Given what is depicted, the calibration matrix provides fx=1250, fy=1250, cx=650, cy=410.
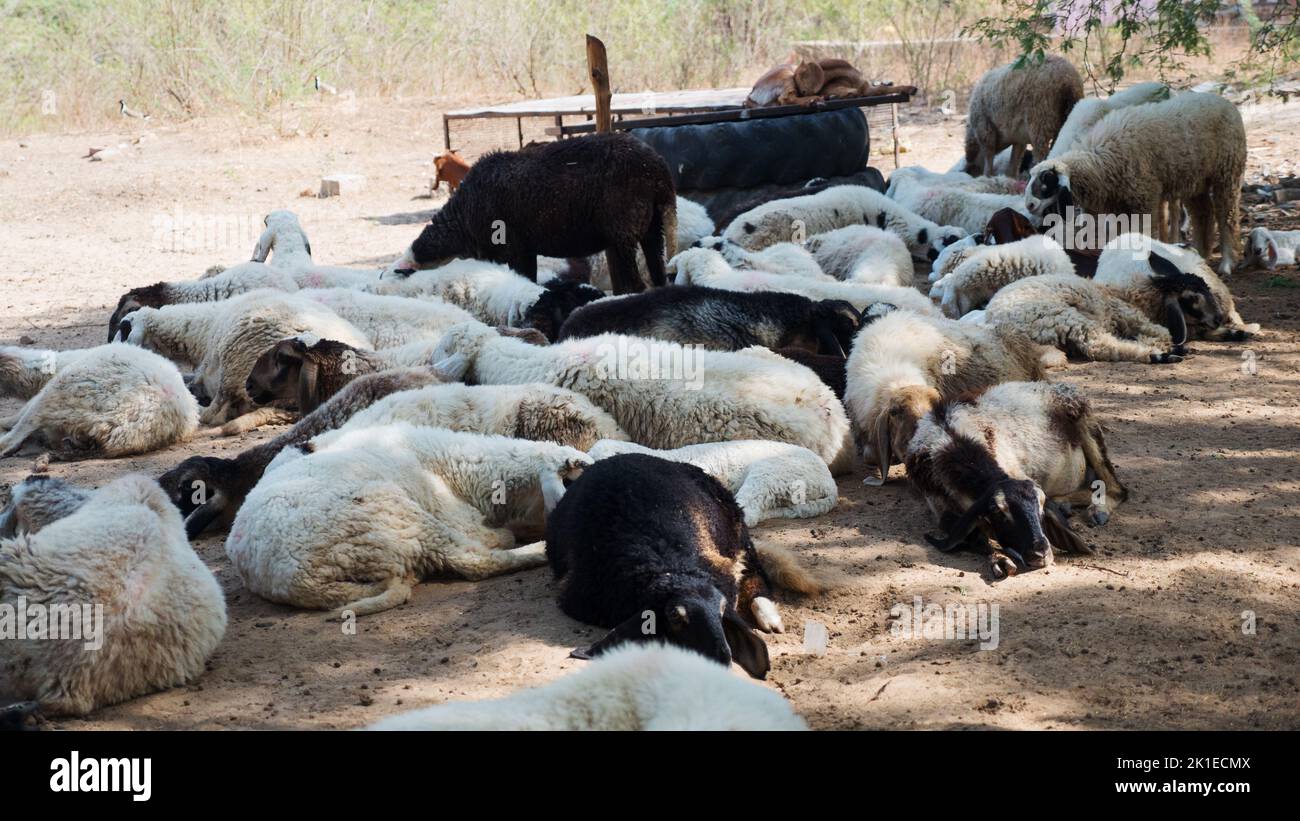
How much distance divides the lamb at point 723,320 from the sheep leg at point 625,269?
1.84 meters

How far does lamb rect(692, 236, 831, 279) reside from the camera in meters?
8.88

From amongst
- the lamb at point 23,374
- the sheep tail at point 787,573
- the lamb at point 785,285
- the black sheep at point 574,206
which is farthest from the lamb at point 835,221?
the sheep tail at point 787,573

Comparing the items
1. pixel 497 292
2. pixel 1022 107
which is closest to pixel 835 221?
pixel 497 292

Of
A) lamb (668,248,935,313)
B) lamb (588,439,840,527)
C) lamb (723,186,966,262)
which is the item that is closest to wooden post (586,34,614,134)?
lamb (723,186,966,262)

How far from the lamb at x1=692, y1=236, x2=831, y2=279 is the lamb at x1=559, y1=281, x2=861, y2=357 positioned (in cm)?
147

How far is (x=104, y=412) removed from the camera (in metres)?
6.78

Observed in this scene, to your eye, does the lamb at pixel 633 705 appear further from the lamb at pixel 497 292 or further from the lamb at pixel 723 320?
the lamb at pixel 497 292

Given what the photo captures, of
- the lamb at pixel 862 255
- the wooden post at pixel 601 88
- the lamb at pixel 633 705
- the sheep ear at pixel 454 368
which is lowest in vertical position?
the lamb at pixel 633 705

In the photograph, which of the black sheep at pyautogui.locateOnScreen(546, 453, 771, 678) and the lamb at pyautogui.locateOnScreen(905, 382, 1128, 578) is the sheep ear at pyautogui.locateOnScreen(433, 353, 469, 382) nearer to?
the black sheep at pyautogui.locateOnScreen(546, 453, 771, 678)

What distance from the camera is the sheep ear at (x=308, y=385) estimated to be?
273 inches

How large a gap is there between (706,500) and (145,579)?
190 centimetres

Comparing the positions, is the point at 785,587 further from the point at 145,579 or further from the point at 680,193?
the point at 680,193

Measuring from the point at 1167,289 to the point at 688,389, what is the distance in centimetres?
385

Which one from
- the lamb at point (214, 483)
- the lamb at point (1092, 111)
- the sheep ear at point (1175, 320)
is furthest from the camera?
the lamb at point (1092, 111)
